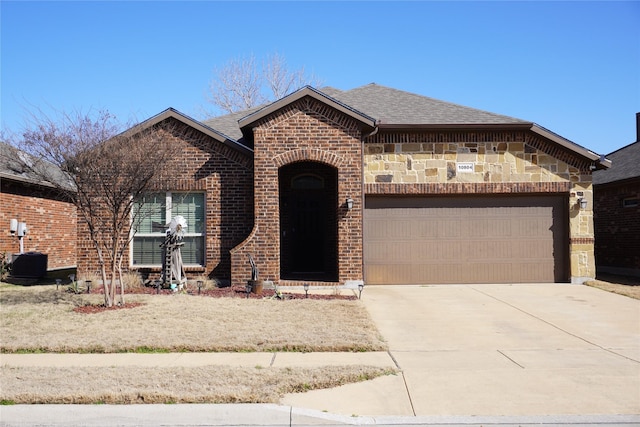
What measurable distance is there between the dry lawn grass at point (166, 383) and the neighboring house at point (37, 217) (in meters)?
9.61

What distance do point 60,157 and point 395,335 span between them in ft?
21.6

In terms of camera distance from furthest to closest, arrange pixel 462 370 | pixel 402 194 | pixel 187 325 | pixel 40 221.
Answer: pixel 40 221
pixel 402 194
pixel 187 325
pixel 462 370

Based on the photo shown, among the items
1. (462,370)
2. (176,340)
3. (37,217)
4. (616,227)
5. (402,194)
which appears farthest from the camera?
(37,217)

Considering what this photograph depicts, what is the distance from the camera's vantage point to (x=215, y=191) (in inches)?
528

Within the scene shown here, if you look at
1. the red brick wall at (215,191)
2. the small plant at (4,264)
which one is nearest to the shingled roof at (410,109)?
the red brick wall at (215,191)

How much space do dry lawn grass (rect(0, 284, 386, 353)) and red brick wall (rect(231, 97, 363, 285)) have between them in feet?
7.09

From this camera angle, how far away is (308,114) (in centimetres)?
1295

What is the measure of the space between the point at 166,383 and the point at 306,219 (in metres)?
9.67

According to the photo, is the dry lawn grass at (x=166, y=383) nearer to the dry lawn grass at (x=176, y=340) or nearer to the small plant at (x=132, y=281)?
the dry lawn grass at (x=176, y=340)

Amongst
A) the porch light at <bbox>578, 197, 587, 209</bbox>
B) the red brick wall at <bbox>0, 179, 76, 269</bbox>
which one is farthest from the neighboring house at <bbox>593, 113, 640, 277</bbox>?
the red brick wall at <bbox>0, 179, 76, 269</bbox>

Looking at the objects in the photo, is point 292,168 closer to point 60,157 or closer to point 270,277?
point 270,277

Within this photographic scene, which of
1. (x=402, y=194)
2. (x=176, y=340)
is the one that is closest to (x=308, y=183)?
(x=402, y=194)

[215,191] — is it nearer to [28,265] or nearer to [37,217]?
[28,265]

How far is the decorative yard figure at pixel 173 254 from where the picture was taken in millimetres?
12445
